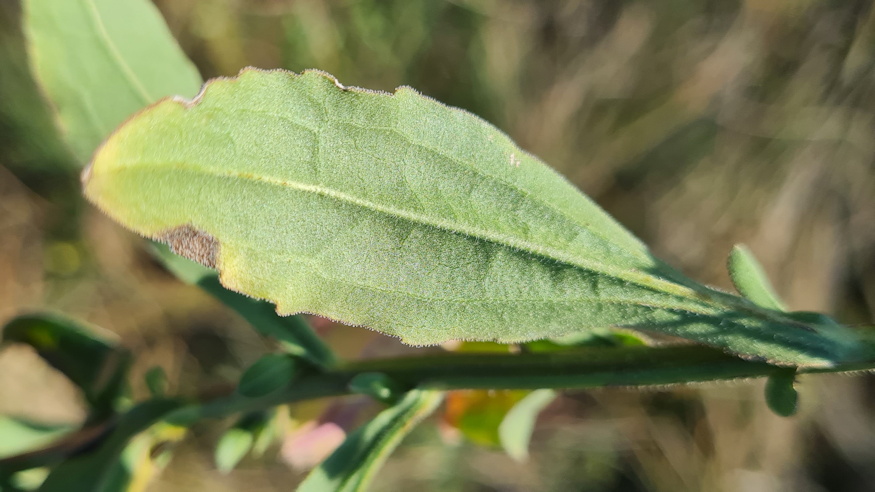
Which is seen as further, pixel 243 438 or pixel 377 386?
pixel 243 438

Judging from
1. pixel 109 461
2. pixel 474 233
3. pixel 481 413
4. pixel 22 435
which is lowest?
pixel 22 435

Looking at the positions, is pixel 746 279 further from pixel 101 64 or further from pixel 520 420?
pixel 101 64

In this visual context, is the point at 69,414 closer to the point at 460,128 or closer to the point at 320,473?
the point at 320,473

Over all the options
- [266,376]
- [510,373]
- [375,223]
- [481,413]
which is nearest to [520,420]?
[481,413]

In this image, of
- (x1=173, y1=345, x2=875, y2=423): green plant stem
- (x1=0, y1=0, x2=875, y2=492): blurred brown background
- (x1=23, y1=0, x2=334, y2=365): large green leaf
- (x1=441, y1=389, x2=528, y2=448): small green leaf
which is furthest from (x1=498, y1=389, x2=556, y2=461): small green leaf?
(x1=0, y1=0, x2=875, y2=492): blurred brown background

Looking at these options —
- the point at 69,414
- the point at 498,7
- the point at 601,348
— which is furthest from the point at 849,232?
the point at 69,414
